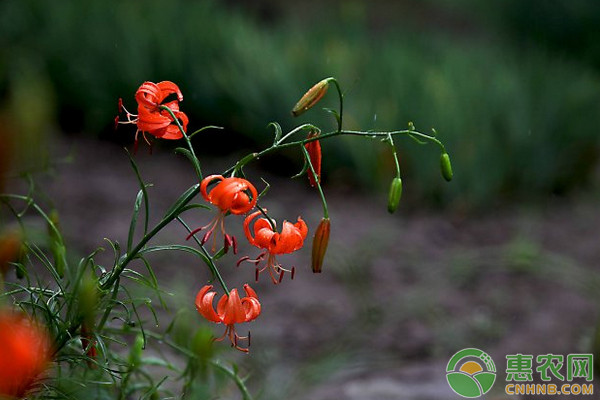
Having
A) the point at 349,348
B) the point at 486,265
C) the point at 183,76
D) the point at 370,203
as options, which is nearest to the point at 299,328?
the point at 349,348

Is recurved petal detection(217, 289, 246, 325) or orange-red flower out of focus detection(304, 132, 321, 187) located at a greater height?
orange-red flower out of focus detection(304, 132, 321, 187)

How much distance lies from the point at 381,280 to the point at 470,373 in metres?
0.76

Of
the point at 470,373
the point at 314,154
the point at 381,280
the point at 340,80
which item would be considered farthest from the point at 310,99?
the point at 340,80

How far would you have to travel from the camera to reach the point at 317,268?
144 cm

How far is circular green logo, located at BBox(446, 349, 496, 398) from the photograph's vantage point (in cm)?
247

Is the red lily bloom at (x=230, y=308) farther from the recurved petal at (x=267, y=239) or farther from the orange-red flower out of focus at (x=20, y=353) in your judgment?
the orange-red flower out of focus at (x=20, y=353)

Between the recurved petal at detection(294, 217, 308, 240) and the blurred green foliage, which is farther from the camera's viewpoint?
the blurred green foliage

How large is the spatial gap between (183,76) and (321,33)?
0.77 m

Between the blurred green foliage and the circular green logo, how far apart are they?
4.06ft

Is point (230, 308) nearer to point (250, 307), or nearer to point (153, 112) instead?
point (250, 307)

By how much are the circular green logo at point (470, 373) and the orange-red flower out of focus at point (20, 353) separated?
4.30 feet

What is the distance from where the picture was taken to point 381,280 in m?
3.27

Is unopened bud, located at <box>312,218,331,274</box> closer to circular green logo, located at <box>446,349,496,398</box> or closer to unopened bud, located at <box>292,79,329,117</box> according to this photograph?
unopened bud, located at <box>292,79,329,117</box>

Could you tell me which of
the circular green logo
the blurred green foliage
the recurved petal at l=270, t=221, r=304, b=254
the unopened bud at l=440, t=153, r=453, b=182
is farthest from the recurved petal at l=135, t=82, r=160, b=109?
the blurred green foliage
